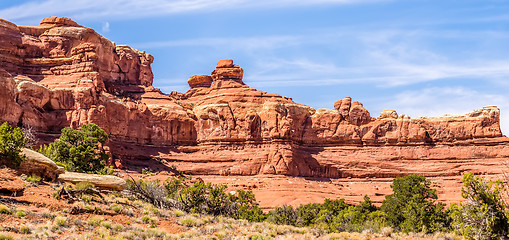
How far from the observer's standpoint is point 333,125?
91.2 metres

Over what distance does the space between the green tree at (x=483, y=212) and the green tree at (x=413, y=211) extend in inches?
549

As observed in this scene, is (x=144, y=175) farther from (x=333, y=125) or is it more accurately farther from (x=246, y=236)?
(x=246, y=236)

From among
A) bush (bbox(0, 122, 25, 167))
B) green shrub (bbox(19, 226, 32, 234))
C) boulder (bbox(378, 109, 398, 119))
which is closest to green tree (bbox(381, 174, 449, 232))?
green shrub (bbox(19, 226, 32, 234))

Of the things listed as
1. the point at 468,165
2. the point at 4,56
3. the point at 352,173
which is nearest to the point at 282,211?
the point at 352,173

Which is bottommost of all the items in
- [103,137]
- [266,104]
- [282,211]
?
[282,211]

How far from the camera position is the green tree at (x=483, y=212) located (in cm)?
2225

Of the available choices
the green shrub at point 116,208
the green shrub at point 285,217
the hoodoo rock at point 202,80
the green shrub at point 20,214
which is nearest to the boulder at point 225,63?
the hoodoo rock at point 202,80

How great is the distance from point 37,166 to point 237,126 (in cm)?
5826

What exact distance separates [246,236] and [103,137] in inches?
1544

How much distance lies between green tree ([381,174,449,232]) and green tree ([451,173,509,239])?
13.9 meters

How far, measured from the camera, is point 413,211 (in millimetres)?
44844

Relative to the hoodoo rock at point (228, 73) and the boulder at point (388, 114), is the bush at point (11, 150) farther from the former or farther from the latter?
the hoodoo rock at point (228, 73)

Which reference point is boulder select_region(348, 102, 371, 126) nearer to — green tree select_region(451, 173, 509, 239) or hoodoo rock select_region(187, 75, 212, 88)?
hoodoo rock select_region(187, 75, 212, 88)

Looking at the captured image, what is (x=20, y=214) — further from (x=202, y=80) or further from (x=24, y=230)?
(x=202, y=80)
